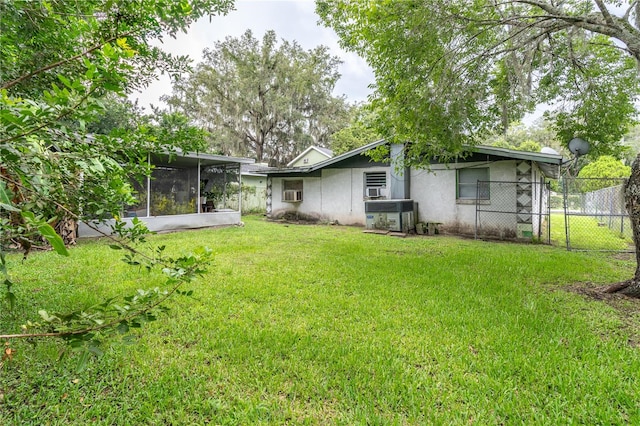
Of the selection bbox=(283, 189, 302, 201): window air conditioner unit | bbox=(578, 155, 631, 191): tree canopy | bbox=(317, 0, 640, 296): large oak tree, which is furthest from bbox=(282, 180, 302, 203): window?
bbox=(578, 155, 631, 191): tree canopy

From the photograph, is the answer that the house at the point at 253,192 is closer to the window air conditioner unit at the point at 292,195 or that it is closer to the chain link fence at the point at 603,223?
the window air conditioner unit at the point at 292,195

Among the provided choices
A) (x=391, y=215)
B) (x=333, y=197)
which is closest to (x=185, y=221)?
(x=333, y=197)

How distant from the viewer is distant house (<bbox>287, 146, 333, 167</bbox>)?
2103 centimetres

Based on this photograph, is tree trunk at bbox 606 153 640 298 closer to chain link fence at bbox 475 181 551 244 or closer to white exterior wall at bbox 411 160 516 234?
chain link fence at bbox 475 181 551 244

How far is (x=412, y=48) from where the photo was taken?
5.21 meters

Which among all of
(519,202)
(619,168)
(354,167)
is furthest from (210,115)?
(619,168)

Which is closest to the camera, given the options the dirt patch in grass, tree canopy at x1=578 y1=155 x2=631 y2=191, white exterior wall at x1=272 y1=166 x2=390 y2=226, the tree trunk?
the dirt patch in grass

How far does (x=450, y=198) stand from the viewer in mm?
9844

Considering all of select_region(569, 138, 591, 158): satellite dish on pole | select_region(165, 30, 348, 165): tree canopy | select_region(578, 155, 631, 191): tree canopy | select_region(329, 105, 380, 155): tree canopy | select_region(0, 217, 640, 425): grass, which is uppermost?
select_region(165, 30, 348, 165): tree canopy

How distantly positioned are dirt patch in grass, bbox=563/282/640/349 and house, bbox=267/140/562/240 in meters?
3.81

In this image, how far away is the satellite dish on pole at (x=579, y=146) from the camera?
6.95m

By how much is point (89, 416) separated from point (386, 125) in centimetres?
614

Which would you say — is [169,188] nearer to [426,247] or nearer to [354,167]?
[354,167]

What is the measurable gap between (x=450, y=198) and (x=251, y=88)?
15.7m
